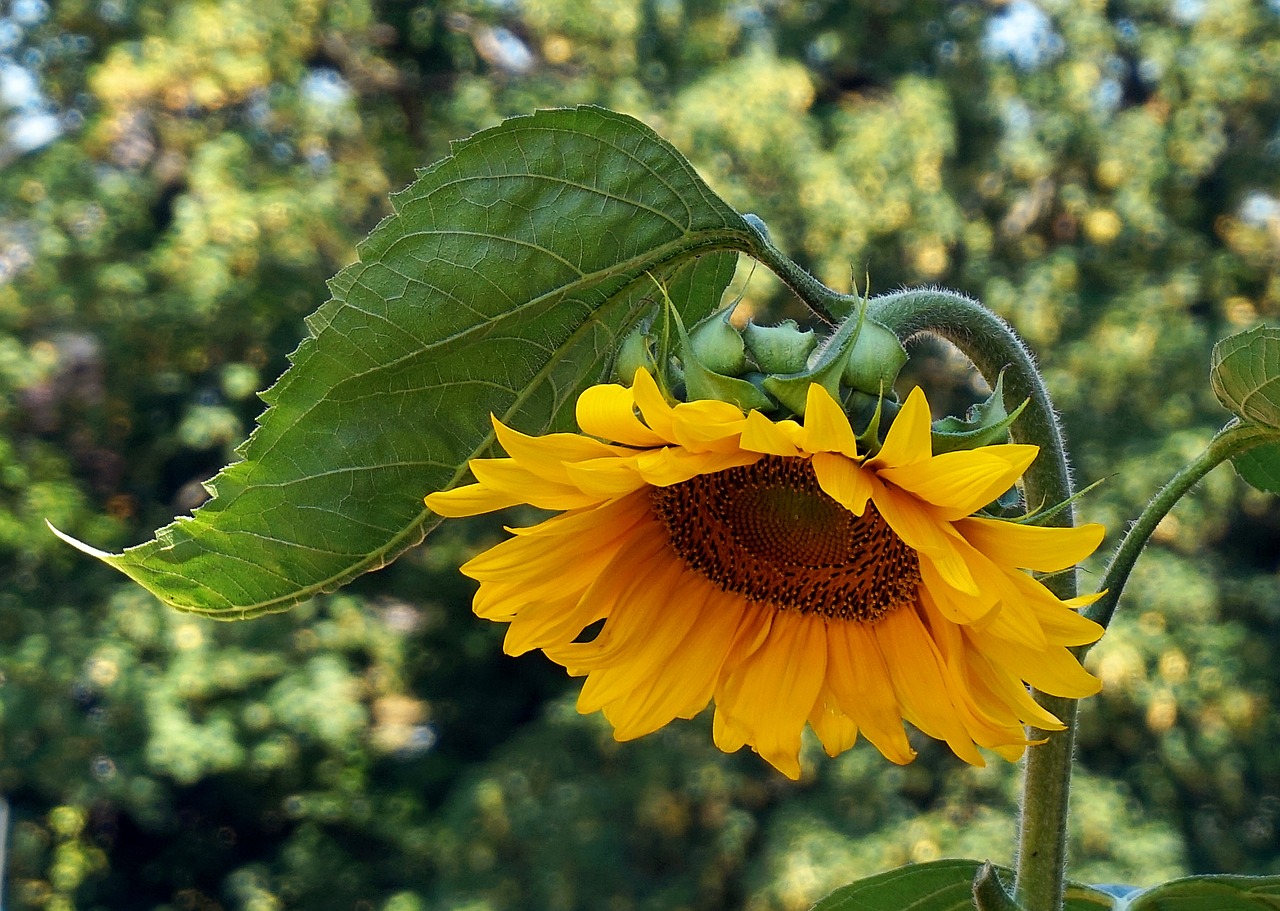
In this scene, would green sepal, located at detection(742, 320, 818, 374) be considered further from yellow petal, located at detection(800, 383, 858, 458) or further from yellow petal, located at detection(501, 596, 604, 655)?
yellow petal, located at detection(501, 596, 604, 655)

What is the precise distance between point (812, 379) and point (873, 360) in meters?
0.02

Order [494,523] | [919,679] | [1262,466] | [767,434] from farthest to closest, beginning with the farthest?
[494,523] < [1262,466] < [919,679] < [767,434]

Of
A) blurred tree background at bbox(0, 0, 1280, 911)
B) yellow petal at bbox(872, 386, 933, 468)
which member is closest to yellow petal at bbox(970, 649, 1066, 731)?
yellow petal at bbox(872, 386, 933, 468)

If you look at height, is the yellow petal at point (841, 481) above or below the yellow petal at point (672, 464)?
above

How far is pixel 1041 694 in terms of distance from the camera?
1.86 feet

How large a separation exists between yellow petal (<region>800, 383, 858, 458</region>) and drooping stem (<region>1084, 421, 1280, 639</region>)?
0.47ft

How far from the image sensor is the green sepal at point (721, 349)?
1.51ft

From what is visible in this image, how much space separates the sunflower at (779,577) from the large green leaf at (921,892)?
0.11m

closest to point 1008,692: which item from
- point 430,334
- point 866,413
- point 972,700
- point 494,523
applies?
point 972,700

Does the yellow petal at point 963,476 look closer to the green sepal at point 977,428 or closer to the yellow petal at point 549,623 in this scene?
the green sepal at point 977,428

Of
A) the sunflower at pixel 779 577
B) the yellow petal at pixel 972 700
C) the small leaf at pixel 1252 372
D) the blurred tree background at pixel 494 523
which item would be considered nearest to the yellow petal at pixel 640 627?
the sunflower at pixel 779 577

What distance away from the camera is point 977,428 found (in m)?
0.48

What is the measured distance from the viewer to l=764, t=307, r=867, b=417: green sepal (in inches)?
17.8

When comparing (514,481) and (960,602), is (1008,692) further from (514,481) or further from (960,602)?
(514,481)
